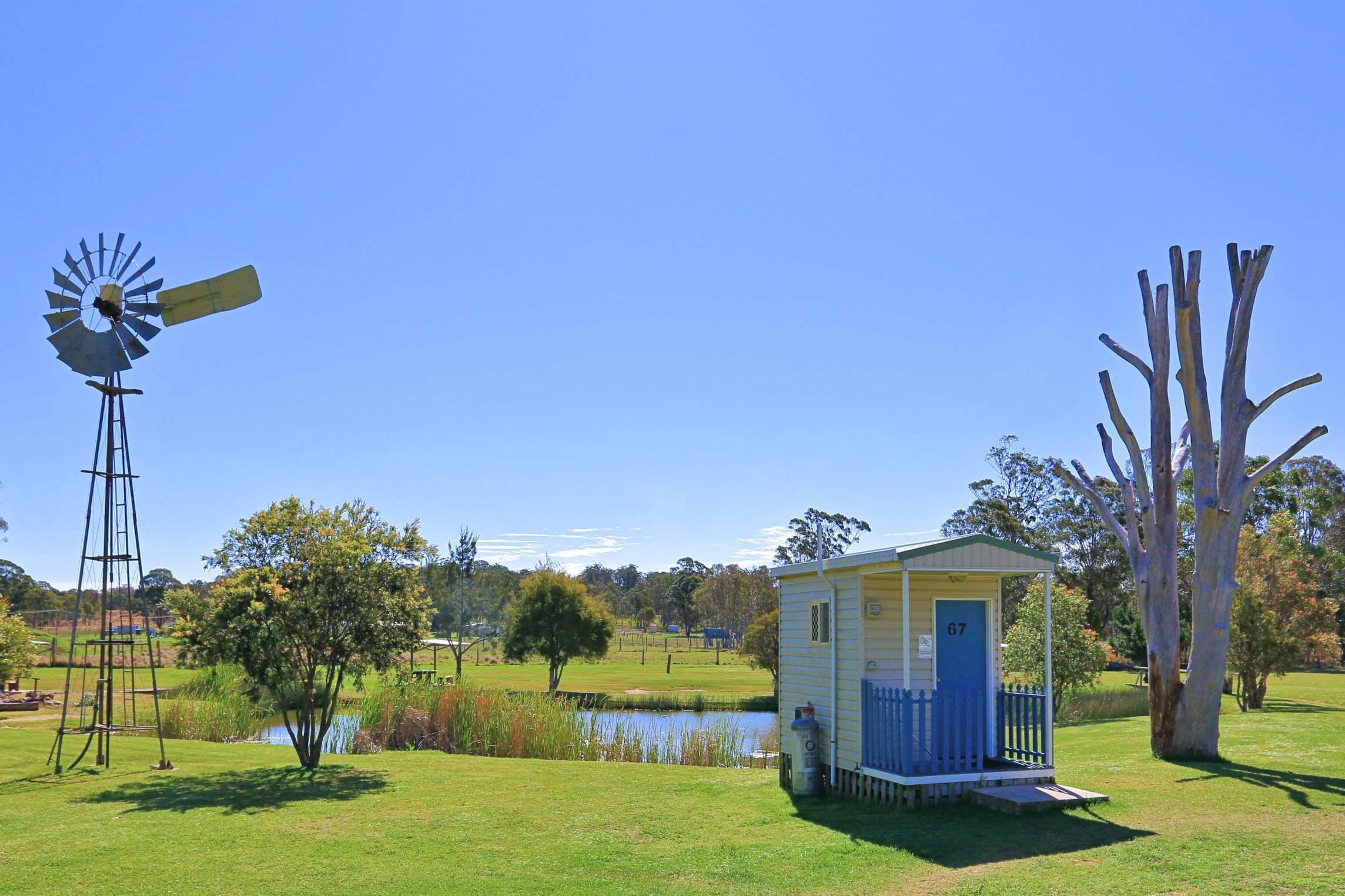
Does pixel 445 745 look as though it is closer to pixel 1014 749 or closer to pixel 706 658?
pixel 1014 749

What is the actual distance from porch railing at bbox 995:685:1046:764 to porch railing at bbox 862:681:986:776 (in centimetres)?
72

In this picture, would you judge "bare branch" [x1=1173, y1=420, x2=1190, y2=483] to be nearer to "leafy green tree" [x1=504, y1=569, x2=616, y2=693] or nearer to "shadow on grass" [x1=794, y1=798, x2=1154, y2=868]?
"shadow on grass" [x1=794, y1=798, x2=1154, y2=868]

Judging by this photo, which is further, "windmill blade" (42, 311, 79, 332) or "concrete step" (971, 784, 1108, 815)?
"windmill blade" (42, 311, 79, 332)

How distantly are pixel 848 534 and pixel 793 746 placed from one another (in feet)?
160

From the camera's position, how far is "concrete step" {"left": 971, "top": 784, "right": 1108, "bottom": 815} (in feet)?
34.9

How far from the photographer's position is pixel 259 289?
53.2ft

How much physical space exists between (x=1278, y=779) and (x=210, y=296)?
16605mm

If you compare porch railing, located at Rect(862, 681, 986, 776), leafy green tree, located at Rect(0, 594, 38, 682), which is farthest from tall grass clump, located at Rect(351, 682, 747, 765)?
porch railing, located at Rect(862, 681, 986, 776)

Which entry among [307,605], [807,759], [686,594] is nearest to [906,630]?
[807,759]

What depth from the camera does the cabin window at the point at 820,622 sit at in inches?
505

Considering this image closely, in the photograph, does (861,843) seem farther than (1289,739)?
No

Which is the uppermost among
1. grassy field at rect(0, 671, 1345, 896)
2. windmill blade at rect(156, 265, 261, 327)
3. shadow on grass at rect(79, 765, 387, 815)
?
windmill blade at rect(156, 265, 261, 327)

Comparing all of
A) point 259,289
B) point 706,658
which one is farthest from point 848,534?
point 259,289

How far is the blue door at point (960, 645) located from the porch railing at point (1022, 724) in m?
0.36
